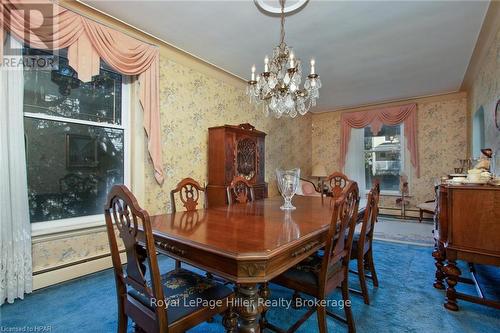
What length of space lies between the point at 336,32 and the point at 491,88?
1.90 metres

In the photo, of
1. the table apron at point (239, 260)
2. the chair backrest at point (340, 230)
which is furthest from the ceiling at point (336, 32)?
the table apron at point (239, 260)

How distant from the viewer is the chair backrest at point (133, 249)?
99 centimetres

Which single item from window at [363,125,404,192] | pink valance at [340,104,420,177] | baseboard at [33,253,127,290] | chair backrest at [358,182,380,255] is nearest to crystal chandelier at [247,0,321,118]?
chair backrest at [358,182,380,255]

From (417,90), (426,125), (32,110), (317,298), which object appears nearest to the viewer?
(317,298)

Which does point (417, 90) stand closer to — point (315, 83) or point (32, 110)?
point (315, 83)

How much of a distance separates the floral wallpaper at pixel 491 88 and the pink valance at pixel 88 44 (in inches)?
143

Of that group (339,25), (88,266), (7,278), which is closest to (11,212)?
(7,278)

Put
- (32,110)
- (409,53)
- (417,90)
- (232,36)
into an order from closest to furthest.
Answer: (32,110) → (232,36) → (409,53) → (417,90)

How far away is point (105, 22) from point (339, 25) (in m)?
2.37

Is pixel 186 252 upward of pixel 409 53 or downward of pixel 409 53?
downward

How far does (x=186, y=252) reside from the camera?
3.89ft

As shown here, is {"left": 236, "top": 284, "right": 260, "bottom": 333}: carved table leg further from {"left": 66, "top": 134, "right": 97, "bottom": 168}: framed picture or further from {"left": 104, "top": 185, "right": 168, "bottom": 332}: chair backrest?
{"left": 66, "top": 134, "right": 97, "bottom": 168}: framed picture

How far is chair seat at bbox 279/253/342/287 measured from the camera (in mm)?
1414

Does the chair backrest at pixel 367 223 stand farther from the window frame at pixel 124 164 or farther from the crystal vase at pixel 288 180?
the window frame at pixel 124 164
